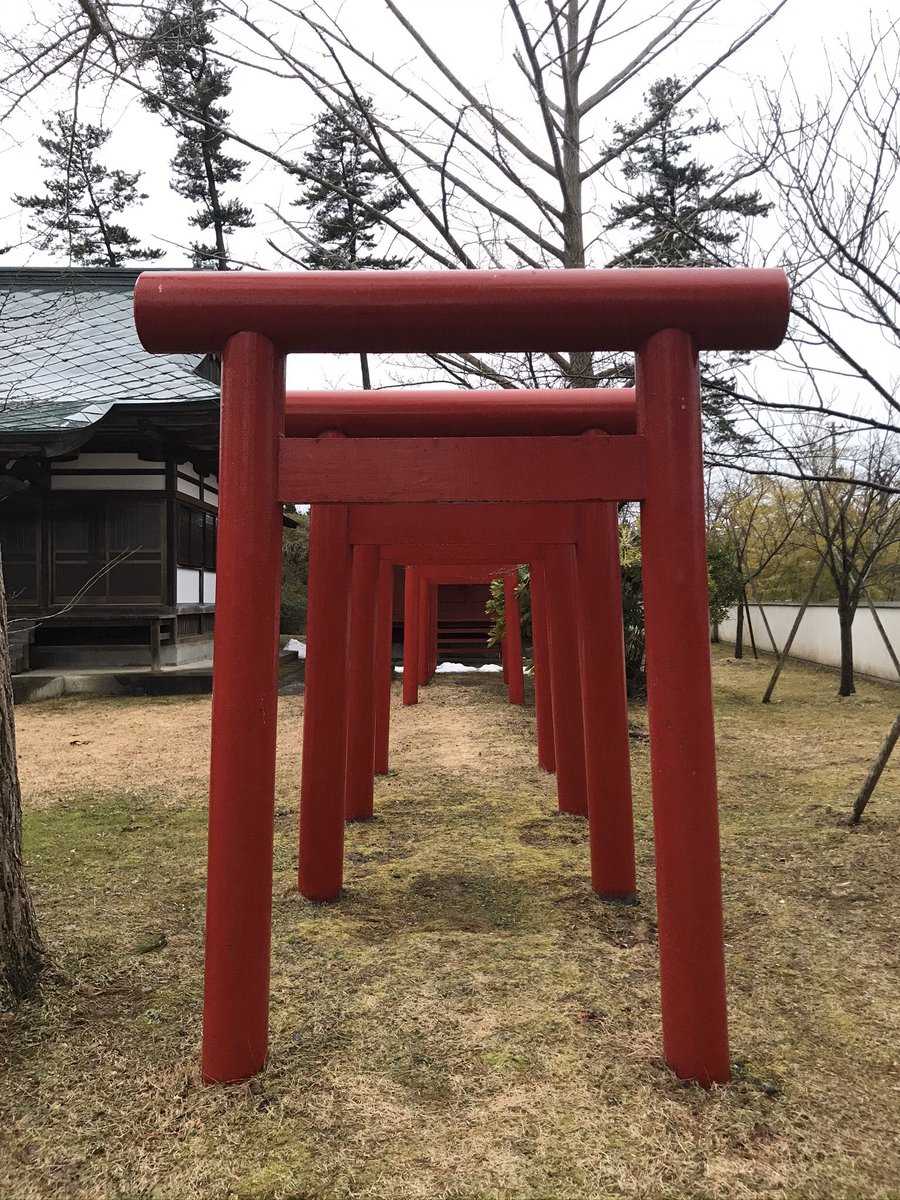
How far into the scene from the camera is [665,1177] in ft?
5.38

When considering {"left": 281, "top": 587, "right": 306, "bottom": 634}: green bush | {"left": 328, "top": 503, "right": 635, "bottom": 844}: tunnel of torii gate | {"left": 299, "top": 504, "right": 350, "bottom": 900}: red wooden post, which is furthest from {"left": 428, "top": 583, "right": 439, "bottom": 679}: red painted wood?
{"left": 299, "top": 504, "right": 350, "bottom": 900}: red wooden post

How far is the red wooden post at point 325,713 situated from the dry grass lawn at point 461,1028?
19 centimetres

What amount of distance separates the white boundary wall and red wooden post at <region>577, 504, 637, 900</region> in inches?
358

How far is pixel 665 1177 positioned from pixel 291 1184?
0.77m

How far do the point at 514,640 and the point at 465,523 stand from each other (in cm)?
571

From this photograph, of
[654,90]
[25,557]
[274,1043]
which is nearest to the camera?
[274,1043]

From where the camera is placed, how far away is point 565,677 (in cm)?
423

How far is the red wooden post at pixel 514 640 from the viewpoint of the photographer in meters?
8.93

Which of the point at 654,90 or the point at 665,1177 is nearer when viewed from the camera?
the point at 665,1177

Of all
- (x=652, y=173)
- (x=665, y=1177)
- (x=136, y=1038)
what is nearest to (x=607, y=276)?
(x=665, y=1177)

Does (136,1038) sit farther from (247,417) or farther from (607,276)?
(607,276)

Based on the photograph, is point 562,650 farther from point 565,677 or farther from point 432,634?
point 432,634

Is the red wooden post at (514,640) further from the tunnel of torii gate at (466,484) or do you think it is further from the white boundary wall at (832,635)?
the tunnel of torii gate at (466,484)

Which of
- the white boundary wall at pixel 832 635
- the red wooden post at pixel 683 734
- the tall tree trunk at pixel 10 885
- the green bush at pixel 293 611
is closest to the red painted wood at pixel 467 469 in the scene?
the red wooden post at pixel 683 734
